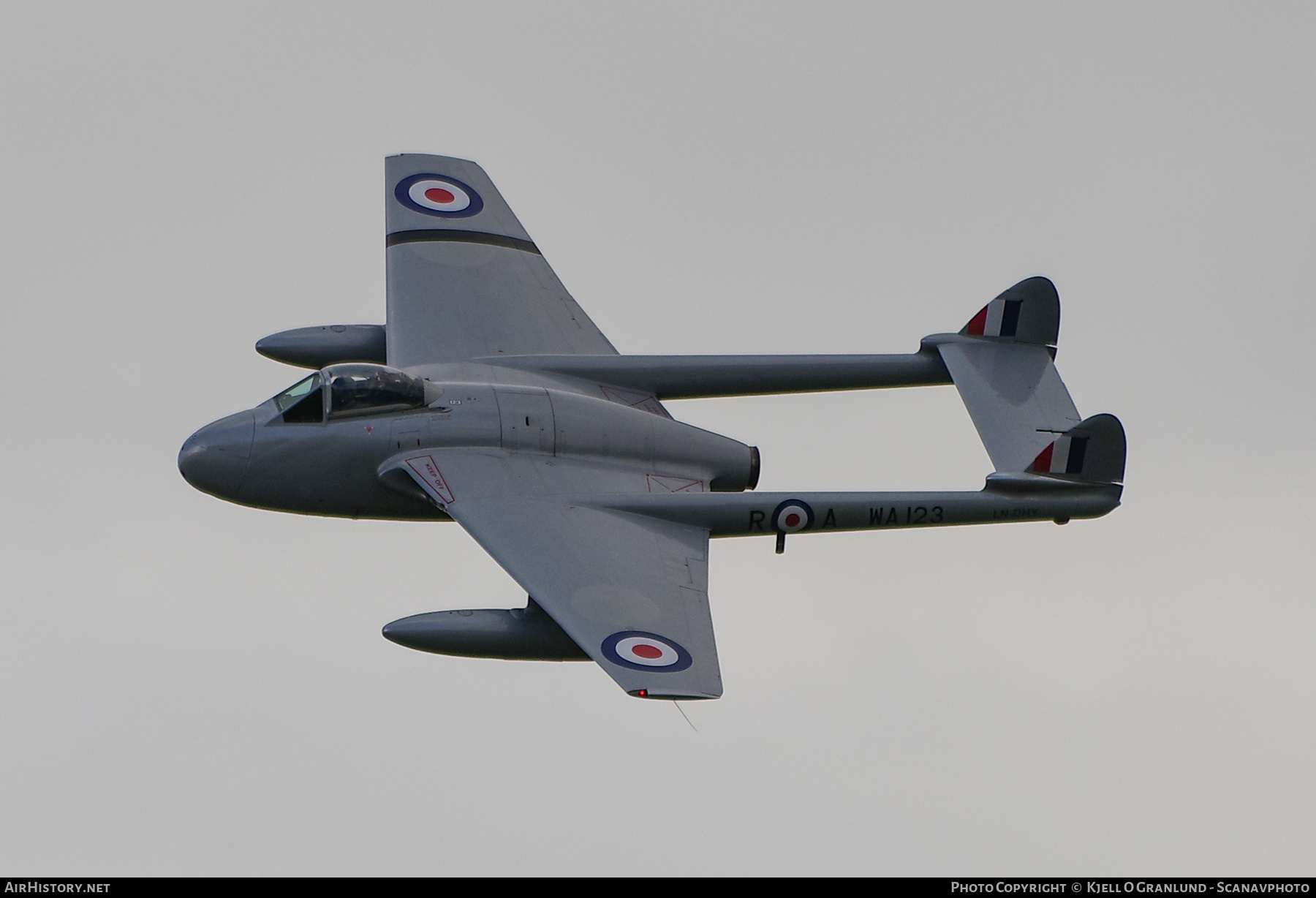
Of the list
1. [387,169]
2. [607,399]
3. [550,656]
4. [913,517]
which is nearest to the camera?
[550,656]

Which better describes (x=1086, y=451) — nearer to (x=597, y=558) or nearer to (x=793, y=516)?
(x=793, y=516)

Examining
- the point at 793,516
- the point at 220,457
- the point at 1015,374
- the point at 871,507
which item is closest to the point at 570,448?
the point at 793,516

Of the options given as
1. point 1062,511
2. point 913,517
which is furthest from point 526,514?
point 1062,511

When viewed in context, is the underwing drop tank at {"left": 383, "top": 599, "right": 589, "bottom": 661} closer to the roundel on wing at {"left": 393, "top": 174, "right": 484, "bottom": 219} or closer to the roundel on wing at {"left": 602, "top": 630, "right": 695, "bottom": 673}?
the roundel on wing at {"left": 602, "top": 630, "right": 695, "bottom": 673}

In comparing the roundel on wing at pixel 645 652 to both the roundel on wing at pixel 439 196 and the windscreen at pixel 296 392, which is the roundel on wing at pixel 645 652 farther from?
the roundel on wing at pixel 439 196

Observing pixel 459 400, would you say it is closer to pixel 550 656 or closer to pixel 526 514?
pixel 526 514

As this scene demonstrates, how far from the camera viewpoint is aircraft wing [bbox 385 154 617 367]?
2855 cm

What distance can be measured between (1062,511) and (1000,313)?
3604mm

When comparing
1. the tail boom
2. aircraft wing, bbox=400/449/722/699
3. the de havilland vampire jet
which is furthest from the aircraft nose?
the tail boom

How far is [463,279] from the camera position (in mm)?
29406

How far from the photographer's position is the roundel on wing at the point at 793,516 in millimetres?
25875

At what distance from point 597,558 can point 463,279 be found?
6487mm

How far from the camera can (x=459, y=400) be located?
26.4 m

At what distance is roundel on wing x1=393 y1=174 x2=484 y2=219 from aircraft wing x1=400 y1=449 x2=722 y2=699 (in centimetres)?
589
